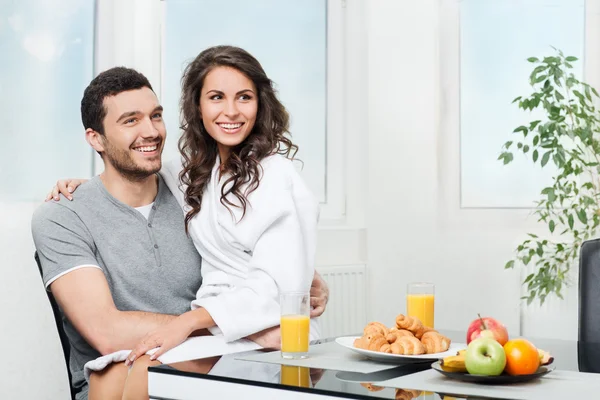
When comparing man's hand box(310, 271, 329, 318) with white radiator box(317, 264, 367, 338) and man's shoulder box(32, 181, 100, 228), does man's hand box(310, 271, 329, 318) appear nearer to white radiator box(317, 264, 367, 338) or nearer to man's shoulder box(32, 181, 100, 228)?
man's shoulder box(32, 181, 100, 228)

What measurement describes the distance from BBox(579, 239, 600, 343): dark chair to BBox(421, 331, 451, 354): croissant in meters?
0.57

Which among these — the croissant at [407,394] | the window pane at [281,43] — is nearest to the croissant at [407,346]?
the croissant at [407,394]

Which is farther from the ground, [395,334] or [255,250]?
[255,250]

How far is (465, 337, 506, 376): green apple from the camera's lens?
1327 millimetres

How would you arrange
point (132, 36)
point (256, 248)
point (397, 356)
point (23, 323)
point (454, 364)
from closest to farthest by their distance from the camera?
1. point (454, 364)
2. point (397, 356)
3. point (256, 248)
4. point (23, 323)
5. point (132, 36)

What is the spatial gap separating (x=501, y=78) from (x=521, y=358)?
2898mm

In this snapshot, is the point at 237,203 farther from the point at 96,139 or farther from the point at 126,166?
the point at 96,139

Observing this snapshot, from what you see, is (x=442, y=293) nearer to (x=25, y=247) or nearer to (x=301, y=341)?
(x=25, y=247)

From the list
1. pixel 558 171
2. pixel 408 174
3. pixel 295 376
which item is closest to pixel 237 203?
pixel 295 376

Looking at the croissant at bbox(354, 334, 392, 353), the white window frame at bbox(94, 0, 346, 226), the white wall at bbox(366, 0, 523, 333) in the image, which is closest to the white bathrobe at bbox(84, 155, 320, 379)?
the croissant at bbox(354, 334, 392, 353)

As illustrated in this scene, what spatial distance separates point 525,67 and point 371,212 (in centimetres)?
104

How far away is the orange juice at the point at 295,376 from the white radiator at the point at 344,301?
2.28 m

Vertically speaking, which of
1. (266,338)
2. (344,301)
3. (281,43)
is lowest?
(344,301)

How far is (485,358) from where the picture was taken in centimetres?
133
